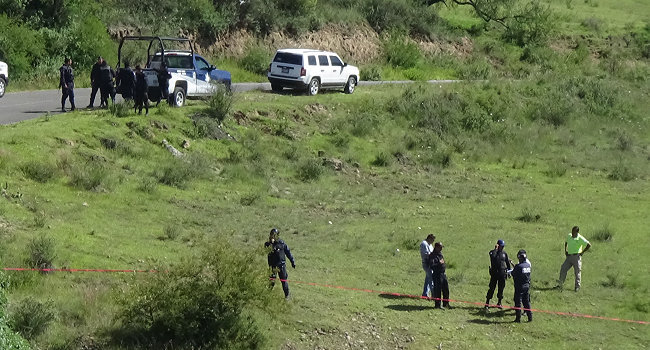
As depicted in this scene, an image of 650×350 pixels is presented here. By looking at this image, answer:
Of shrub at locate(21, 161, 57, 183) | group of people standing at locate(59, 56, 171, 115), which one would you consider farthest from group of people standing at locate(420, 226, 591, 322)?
group of people standing at locate(59, 56, 171, 115)

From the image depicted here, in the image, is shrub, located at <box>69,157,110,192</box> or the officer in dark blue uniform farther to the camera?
shrub, located at <box>69,157,110,192</box>

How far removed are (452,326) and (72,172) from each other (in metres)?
10.8

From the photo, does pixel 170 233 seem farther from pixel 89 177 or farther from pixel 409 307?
pixel 409 307

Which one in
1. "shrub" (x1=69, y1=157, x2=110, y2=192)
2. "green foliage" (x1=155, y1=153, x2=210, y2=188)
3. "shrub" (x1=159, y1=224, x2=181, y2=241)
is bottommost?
"shrub" (x1=159, y1=224, x2=181, y2=241)

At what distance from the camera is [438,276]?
18.7m

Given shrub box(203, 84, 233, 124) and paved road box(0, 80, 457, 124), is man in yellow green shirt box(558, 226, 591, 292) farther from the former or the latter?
paved road box(0, 80, 457, 124)

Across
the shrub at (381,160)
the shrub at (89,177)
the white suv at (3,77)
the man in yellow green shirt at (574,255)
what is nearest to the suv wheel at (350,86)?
the shrub at (381,160)

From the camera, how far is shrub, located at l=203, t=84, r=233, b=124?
3147 cm

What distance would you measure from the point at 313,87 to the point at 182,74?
815 centimetres

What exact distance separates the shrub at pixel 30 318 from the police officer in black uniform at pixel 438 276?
719 cm

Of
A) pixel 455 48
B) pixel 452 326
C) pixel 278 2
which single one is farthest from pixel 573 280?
pixel 455 48

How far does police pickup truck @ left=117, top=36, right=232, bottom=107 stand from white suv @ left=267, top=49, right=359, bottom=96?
4402mm

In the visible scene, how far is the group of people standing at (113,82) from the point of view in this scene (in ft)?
91.9

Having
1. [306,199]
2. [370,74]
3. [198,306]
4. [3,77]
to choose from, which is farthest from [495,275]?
[370,74]
